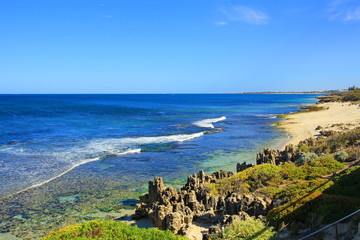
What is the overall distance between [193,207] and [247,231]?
3.76m

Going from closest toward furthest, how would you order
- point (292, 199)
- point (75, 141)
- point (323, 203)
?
point (323, 203)
point (292, 199)
point (75, 141)

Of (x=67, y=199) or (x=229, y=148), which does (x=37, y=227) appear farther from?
(x=229, y=148)

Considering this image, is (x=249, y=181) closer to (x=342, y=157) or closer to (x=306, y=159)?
(x=306, y=159)

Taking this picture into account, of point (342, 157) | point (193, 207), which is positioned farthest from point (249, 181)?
point (342, 157)

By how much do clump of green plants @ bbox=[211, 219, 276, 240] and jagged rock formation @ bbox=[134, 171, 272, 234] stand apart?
0.57 m

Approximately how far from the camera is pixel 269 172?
1588 centimetres

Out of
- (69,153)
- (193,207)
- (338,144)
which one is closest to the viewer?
(193,207)

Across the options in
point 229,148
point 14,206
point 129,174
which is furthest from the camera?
point 229,148

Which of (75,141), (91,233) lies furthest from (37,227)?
(75,141)

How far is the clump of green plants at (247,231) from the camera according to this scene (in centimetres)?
908

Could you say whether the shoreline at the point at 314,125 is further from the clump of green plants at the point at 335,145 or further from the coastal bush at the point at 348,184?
the coastal bush at the point at 348,184

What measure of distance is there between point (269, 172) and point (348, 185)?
4.54 meters

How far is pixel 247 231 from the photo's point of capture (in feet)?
30.8

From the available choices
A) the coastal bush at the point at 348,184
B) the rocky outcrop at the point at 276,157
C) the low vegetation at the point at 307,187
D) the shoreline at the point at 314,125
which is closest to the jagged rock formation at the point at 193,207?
the low vegetation at the point at 307,187
